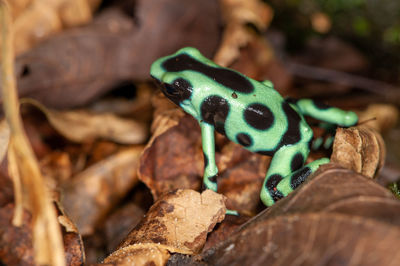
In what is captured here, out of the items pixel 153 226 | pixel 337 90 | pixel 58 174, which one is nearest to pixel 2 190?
pixel 58 174

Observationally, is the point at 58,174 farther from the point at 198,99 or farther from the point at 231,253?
the point at 231,253

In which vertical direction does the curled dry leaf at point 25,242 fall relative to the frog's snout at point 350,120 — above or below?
below

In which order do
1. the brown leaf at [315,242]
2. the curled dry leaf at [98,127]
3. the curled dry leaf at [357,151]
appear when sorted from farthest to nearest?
the curled dry leaf at [98,127] < the curled dry leaf at [357,151] < the brown leaf at [315,242]

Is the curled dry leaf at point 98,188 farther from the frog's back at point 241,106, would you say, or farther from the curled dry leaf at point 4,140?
the frog's back at point 241,106

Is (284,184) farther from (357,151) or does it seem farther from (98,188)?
(98,188)

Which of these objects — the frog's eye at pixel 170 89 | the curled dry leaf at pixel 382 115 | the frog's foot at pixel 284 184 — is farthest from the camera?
the curled dry leaf at pixel 382 115

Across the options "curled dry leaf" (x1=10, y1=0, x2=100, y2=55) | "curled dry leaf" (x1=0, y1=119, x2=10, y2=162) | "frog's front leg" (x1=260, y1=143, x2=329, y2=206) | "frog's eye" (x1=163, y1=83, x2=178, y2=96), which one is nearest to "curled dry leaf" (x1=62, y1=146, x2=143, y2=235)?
"curled dry leaf" (x1=0, y1=119, x2=10, y2=162)


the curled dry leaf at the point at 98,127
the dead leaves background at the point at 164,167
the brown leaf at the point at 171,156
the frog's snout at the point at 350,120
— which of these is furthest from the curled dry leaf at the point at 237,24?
the frog's snout at the point at 350,120
